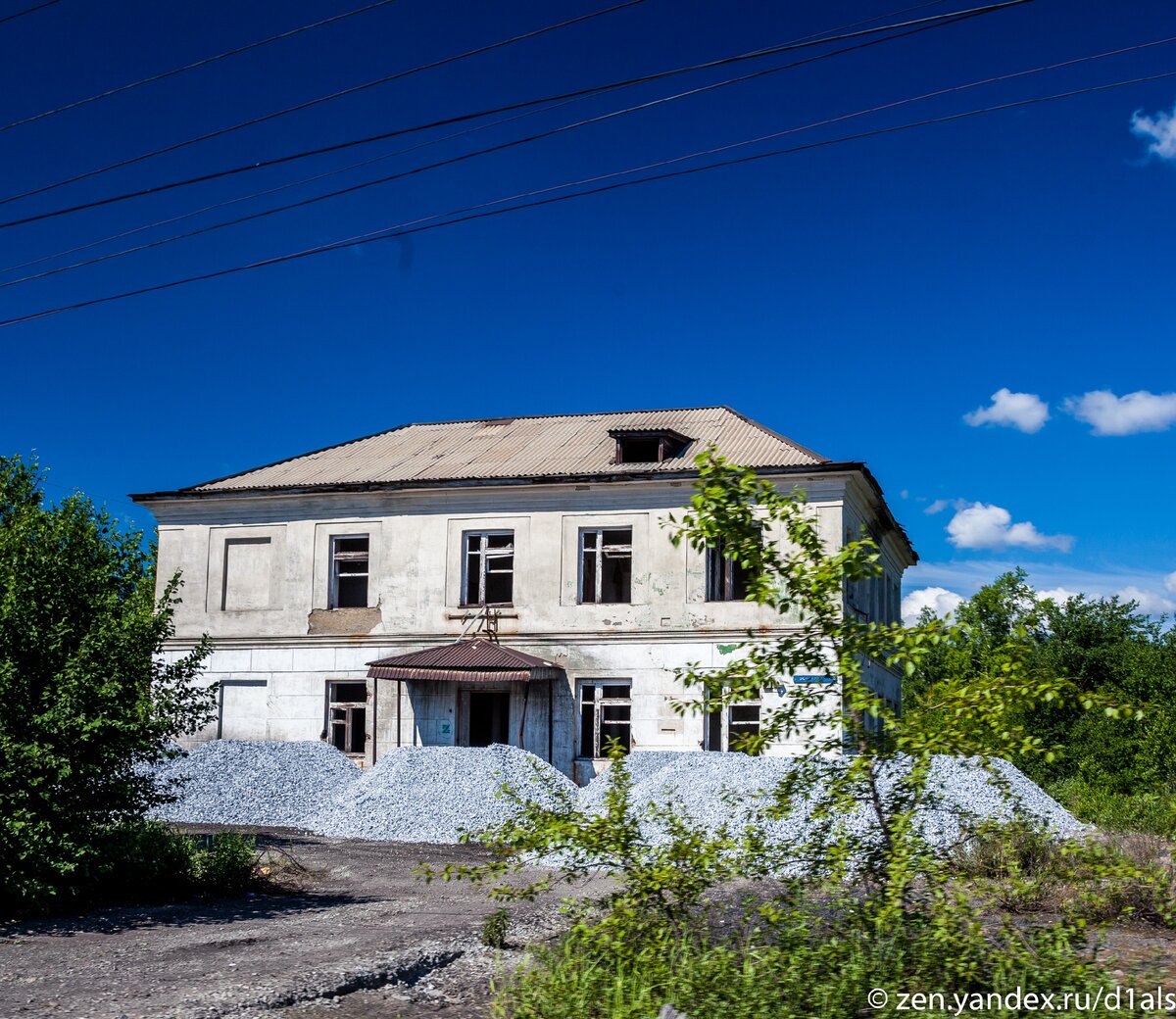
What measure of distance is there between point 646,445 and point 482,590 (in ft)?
15.6

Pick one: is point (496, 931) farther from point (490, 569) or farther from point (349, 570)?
point (349, 570)

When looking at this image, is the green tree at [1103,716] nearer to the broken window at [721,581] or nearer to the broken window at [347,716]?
the broken window at [721,581]

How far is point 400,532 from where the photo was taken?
84.3ft

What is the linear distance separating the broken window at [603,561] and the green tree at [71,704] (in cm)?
1382

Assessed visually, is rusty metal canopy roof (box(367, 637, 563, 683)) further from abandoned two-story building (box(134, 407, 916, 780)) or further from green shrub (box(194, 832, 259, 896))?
green shrub (box(194, 832, 259, 896))

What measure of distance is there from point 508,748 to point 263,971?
13704 mm

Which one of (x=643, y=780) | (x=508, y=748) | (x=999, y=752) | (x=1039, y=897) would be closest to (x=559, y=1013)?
(x=999, y=752)

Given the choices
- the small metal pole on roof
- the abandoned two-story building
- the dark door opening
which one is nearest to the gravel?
the small metal pole on roof

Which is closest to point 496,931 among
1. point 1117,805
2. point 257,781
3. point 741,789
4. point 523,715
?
point 741,789

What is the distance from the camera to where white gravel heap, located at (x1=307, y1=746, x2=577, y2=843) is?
1930 centimetres

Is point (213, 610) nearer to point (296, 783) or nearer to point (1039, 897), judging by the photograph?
point (296, 783)

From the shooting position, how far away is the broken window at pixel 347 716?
25.2 metres

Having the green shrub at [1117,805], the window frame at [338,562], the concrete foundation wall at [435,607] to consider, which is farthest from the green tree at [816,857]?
the window frame at [338,562]

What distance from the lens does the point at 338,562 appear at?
86.0ft
